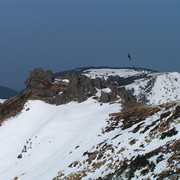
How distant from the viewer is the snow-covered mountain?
19344 mm

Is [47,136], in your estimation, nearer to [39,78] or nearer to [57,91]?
[57,91]

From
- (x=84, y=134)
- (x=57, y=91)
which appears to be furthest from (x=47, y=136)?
(x=57, y=91)

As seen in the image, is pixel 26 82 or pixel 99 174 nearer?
pixel 99 174

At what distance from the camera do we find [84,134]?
1464 inches

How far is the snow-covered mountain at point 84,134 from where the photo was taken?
19.3 meters

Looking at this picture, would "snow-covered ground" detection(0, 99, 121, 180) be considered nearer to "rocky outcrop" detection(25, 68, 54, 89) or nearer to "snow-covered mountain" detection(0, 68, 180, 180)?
"snow-covered mountain" detection(0, 68, 180, 180)

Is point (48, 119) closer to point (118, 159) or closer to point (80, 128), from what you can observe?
point (80, 128)

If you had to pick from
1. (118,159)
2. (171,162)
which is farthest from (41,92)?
(171,162)

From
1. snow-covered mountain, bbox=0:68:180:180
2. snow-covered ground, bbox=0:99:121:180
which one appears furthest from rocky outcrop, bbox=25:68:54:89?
snow-covered ground, bbox=0:99:121:180

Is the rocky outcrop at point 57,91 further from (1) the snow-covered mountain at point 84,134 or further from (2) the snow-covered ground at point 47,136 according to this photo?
(2) the snow-covered ground at point 47,136

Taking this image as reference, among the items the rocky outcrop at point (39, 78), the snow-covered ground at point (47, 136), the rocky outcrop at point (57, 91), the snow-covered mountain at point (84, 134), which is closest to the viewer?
the snow-covered mountain at point (84, 134)

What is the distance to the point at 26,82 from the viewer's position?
65812 mm

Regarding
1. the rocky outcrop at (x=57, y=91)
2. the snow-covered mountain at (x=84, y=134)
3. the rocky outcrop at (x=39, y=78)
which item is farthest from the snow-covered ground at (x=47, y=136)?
the rocky outcrop at (x=39, y=78)

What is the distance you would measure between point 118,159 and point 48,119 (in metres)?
28.3
